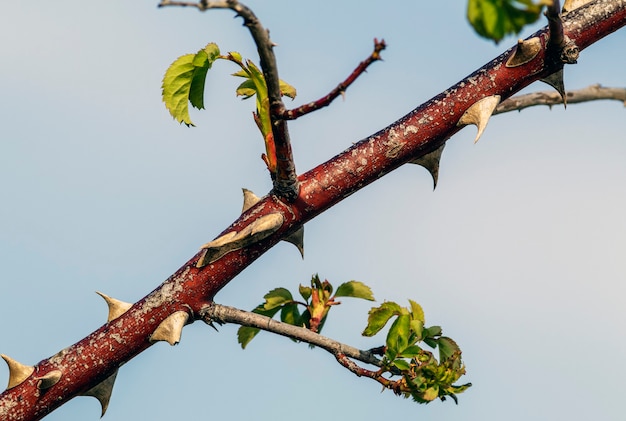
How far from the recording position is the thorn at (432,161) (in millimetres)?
4355

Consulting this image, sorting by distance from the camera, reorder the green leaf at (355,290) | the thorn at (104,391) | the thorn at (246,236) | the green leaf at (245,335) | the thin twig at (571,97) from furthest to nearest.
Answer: the thin twig at (571,97) < the green leaf at (245,335) < the green leaf at (355,290) < the thorn at (104,391) < the thorn at (246,236)

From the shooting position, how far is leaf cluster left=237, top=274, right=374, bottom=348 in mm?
4887

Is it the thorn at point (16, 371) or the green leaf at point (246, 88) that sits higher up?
the green leaf at point (246, 88)

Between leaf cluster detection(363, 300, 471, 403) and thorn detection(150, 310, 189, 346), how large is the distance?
102 cm

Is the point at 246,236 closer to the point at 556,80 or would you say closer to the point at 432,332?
the point at 432,332

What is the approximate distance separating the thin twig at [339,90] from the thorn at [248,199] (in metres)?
0.78

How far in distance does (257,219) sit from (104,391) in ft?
3.80

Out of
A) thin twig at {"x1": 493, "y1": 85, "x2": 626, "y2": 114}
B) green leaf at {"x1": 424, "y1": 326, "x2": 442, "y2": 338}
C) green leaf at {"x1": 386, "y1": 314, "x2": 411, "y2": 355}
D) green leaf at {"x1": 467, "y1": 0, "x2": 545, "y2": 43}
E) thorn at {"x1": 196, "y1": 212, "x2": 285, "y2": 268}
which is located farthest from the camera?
thin twig at {"x1": 493, "y1": 85, "x2": 626, "y2": 114}

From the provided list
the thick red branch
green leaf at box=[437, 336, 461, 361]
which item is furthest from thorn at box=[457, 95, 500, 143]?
green leaf at box=[437, 336, 461, 361]

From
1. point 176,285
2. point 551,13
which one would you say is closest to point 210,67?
point 176,285

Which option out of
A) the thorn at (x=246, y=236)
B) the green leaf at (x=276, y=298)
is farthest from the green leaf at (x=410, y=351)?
the thorn at (x=246, y=236)

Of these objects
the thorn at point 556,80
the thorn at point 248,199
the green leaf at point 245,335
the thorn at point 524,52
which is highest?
the thorn at point 524,52

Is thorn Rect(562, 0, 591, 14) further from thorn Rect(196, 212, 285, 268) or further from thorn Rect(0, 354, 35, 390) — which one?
thorn Rect(0, 354, 35, 390)

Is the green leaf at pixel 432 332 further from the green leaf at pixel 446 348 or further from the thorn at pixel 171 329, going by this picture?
the thorn at pixel 171 329
